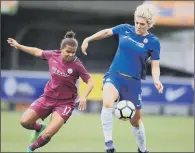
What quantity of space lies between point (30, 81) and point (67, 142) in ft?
25.1

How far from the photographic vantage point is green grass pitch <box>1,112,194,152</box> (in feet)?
44.1

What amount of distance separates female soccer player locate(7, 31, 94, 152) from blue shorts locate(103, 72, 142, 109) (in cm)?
51

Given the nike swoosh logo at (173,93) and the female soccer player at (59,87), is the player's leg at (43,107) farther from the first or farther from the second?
the nike swoosh logo at (173,93)

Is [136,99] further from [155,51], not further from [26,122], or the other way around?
[26,122]

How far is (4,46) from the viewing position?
30.6 metres

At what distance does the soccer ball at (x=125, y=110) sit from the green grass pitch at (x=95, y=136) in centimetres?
371

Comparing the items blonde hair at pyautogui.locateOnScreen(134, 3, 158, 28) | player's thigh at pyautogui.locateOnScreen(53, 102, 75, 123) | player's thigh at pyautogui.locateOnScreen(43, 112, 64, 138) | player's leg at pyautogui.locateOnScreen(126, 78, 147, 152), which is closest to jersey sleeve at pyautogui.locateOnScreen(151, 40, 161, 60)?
blonde hair at pyautogui.locateOnScreen(134, 3, 158, 28)

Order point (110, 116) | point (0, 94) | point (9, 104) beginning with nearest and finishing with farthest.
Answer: point (110, 116)
point (0, 94)
point (9, 104)

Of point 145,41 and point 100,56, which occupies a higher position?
point 100,56

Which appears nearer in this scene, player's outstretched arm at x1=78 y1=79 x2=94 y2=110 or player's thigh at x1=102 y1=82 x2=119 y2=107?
player's thigh at x1=102 y1=82 x2=119 y2=107

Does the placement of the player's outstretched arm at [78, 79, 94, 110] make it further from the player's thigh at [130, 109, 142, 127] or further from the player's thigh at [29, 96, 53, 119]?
the player's thigh at [130, 109, 142, 127]

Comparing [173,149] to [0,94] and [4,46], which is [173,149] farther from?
[4,46]

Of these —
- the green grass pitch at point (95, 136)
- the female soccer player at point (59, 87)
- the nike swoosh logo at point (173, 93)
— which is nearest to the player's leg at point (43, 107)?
the female soccer player at point (59, 87)

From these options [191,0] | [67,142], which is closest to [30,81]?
[67,142]
